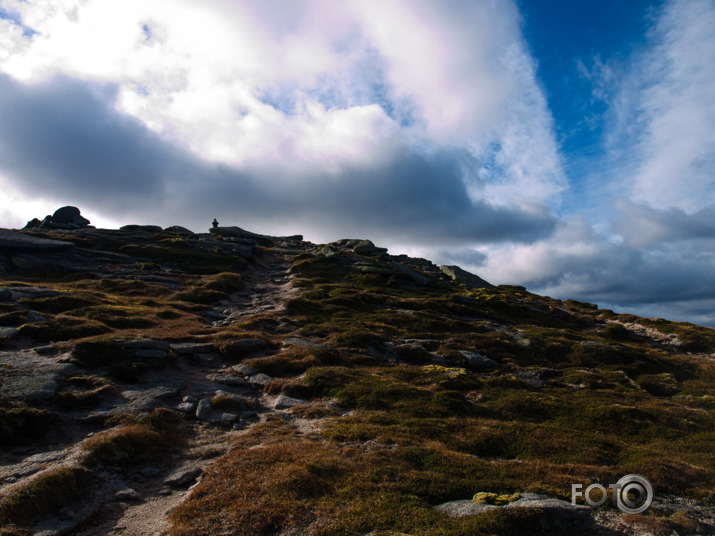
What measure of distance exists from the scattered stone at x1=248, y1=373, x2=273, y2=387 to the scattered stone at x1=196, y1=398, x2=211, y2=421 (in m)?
4.23

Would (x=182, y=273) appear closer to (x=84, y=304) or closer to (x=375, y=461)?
(x=84, y=304)

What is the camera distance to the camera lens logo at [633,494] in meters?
11.7

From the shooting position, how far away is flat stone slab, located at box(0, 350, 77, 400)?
58.3 ft

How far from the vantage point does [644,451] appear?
645 inches

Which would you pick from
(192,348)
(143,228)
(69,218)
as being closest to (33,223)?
(69,218)

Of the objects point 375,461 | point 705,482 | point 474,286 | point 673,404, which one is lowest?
point 375,461

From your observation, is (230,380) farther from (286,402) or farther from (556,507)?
(556,507)

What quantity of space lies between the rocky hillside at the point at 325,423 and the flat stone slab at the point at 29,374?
0.14 meters

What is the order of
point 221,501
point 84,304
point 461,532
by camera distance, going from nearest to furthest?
point 461,532
point 221,501
point 84,304

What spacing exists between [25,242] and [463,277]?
89.5 m

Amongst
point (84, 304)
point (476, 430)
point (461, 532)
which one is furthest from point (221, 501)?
point (84, 304)

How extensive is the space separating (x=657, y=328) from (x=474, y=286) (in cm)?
4274

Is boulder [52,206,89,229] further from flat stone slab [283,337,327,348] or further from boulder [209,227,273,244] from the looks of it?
flat stone slab [283,337,327,348]

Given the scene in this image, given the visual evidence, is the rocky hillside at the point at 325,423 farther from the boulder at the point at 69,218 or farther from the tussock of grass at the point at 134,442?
the boulder at the point at 69,218
